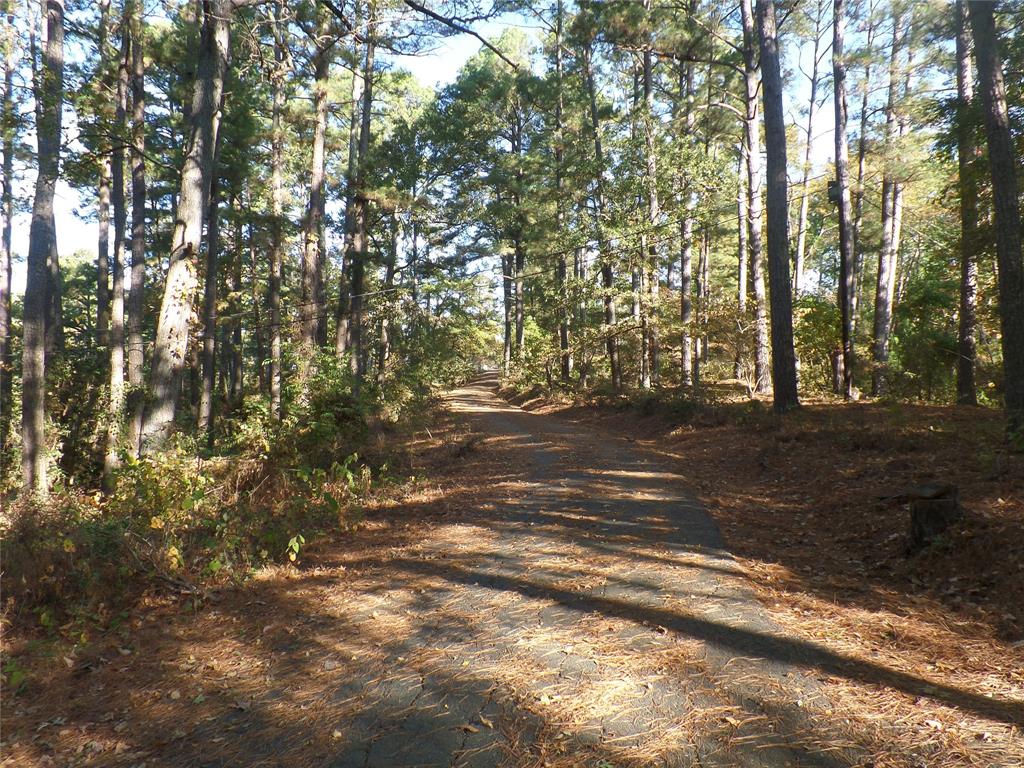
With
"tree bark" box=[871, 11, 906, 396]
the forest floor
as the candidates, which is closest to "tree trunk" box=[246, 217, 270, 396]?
the forest floor

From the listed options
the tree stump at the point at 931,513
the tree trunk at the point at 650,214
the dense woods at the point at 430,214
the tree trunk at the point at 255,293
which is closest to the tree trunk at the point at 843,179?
the dense woods at the point at 430,214

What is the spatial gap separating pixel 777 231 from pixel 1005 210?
4.31m

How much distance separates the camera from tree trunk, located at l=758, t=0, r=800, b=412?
10.6m

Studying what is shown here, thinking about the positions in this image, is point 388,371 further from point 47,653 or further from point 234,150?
point 47,653

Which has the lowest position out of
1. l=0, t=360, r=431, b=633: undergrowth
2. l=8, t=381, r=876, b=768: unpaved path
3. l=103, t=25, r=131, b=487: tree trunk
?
l=8, t=381, r=876, b=768: unpaved path

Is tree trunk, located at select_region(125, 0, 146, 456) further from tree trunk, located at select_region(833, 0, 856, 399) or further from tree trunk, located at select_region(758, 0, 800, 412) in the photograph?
tree trunk, located at select_region(833, 0, 856, 399)

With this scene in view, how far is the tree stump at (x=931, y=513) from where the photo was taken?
4.49 m

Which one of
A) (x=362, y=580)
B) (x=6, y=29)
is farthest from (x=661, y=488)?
(x=6, y=29)

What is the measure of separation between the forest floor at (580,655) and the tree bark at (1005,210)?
2.06 m

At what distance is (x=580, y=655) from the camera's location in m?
3.26

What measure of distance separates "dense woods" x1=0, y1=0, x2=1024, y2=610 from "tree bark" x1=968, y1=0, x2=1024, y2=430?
3 centimetres

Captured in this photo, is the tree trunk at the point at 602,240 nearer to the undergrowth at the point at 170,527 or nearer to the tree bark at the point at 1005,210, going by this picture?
the tree bark at the point at 1005,210

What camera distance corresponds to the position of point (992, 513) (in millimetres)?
4668

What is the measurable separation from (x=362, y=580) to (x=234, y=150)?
48.9ft
